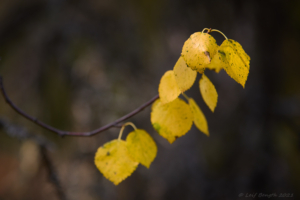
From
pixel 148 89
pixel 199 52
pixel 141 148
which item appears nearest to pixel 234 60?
pixel 199 52

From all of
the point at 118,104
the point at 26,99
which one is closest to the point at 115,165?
the point at 118,104

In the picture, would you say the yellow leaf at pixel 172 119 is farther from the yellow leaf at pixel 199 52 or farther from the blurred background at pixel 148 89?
the blurred background at pixel 148 89

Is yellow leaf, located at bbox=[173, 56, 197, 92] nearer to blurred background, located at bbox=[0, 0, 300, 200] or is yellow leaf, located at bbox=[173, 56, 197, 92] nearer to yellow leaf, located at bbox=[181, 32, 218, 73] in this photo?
yellow leaf, located at bbox=[181, 32, 218, 73]

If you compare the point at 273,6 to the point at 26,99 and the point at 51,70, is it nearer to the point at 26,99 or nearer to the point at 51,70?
the point at 51,70

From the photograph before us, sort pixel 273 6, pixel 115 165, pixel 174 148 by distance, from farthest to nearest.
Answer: pixel 174 148 < pixel 273 6 < pixel 115 165

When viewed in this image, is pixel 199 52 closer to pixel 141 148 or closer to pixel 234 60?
pixel 234 60

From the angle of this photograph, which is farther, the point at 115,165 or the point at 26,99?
the point at 26,99

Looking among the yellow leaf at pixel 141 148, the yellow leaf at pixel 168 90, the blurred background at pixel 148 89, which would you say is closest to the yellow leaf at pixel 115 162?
the yellow leaf at pixel 141 148
